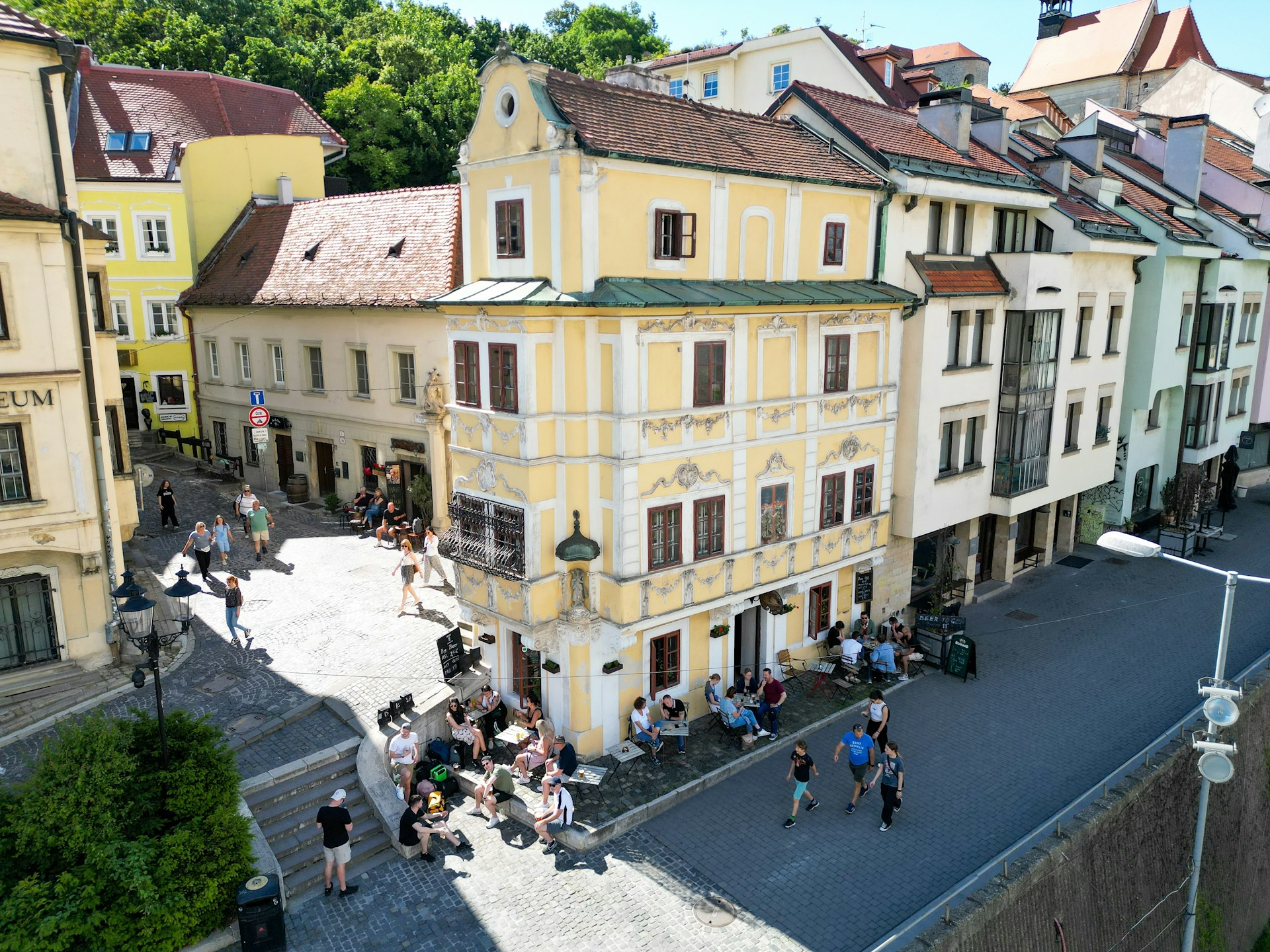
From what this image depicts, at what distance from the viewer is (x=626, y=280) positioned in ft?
60.0

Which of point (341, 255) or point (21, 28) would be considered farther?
point (341, 255)

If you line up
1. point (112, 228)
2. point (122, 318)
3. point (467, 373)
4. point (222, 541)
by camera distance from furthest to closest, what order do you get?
1. point (122, 318)
2. point (112, 228)
3. point (222, 541)
4. point (467, 373)

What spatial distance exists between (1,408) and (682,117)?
15692 millimetres

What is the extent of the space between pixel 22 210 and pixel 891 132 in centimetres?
2103

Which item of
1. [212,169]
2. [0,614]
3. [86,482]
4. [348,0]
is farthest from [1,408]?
[348,0]

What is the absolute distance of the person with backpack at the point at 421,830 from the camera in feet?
54.4

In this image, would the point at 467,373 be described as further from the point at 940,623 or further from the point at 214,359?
the point at 214,359

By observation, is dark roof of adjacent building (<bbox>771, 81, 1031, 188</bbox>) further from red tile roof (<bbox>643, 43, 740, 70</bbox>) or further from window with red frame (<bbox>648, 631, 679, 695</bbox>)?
red tile roof (<bbox>643, 43, 740, 70</bbox>)

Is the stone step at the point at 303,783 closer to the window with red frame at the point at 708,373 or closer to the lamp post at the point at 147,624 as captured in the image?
the lamp post at the point at 147,624

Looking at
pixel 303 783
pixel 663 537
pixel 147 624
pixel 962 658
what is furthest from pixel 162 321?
pixel 962 658

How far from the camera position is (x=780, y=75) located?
42.7 meters

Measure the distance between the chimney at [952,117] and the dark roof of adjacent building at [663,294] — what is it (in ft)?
28.9

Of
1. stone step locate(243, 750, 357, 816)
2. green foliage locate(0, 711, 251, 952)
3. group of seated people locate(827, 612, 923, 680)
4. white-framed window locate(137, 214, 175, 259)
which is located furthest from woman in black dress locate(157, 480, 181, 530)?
group of seated people locate(827, 612, 923, 680)

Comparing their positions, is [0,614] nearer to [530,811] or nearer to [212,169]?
[530,811]
